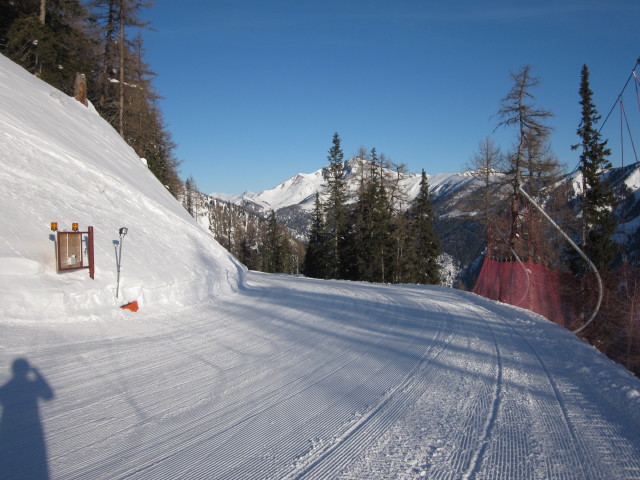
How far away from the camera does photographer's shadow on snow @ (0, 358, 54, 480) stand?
2930mm

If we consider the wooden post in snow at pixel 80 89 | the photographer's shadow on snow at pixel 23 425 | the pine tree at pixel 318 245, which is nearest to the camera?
the photographer's shadow on snow at pixel 23 425

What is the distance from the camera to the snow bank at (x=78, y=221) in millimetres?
6859

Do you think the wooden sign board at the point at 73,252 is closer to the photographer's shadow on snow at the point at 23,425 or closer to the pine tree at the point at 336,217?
the photographer's shadow on snow at the point at 23,425

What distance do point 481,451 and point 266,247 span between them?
44.5 metres

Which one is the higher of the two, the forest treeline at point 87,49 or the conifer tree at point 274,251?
the forest treeline at point 87,49

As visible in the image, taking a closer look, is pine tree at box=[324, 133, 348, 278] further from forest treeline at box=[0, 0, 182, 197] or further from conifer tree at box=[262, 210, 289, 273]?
forest treeline at box=[0, 0, 182, 197]

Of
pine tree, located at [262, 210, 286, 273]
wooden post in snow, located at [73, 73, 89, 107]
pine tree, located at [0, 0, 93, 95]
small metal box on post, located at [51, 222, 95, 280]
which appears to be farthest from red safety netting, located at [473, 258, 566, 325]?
pine tree, located at [262, 210, 286, 273]

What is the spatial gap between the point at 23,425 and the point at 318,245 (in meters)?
34.2

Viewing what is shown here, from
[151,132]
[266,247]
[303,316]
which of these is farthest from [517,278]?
[266,247]

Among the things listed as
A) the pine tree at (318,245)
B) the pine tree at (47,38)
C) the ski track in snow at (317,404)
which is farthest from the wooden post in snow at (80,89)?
the pine tree at (318,245)

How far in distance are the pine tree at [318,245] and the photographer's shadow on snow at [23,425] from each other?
31.5 meters

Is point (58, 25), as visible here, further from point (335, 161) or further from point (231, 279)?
point (335, 161)

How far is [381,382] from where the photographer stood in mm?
5027

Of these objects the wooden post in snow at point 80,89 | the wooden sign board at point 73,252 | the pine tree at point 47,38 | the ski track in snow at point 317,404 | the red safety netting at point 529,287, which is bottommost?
the ski track in snow at point 317,404
